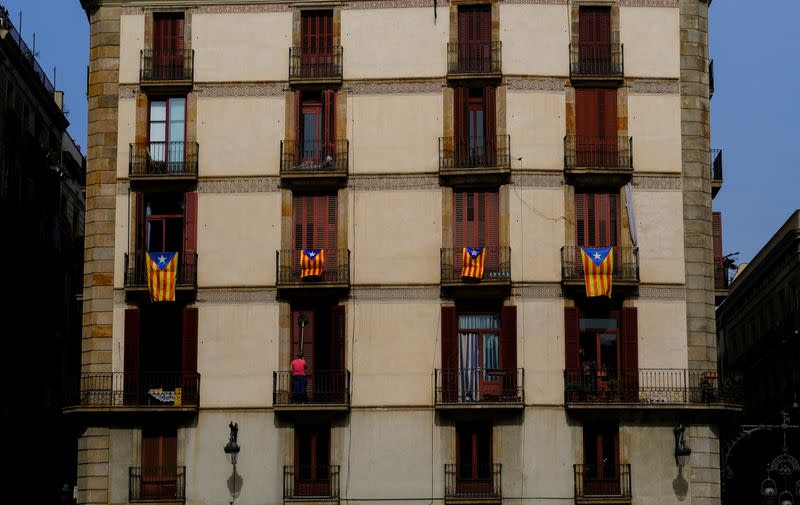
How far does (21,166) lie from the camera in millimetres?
70812

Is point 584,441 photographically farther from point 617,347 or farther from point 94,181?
point 94,181

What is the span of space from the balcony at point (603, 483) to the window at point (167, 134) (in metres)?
16.9

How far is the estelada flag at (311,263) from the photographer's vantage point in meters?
55.6

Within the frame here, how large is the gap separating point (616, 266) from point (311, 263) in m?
10.0

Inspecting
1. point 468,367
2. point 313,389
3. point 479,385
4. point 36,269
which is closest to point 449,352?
point 468,367

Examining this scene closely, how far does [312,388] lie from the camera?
181 ft

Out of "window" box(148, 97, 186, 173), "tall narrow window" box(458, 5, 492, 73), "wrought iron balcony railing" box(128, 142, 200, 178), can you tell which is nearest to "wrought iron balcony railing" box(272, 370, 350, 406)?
"wrought iron balcony railing" box(128, 142, 200, 178)

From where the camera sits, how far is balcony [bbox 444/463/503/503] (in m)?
54.1

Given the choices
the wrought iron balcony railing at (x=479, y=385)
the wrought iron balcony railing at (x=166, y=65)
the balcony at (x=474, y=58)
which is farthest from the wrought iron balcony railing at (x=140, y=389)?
the balcony at (x=474, y=58)

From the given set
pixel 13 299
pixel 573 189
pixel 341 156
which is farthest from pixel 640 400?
pixel 13 299

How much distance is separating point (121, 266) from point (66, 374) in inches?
953

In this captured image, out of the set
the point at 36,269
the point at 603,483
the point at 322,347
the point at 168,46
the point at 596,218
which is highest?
the point at 168,46

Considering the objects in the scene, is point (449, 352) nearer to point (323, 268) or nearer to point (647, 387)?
point (323, 268)

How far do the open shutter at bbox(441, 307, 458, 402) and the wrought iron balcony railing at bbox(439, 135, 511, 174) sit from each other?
486 centimetres
